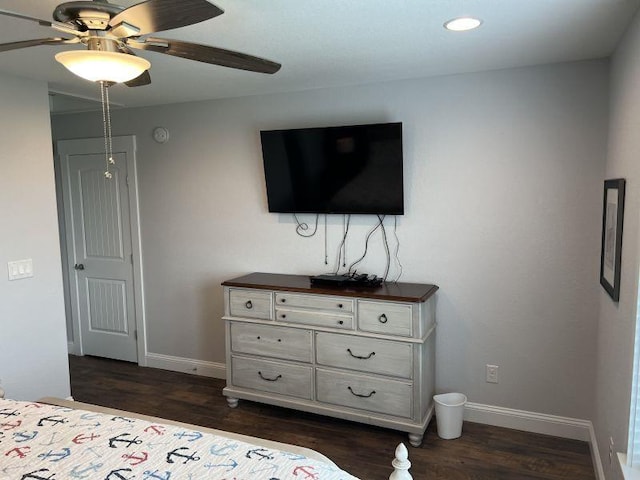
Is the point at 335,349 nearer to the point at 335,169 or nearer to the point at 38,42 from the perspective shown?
the point at 335,169

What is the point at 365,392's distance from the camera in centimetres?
326

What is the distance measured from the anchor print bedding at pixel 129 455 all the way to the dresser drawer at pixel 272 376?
1687 millimetres

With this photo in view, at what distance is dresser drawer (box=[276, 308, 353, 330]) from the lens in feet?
10.8

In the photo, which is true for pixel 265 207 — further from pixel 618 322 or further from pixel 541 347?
pixel 618 322

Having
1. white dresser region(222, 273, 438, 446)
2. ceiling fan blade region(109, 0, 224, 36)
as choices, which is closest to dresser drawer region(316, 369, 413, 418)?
white dresser region(222, 273, 438, 446)

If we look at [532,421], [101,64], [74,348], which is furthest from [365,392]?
[74,348]

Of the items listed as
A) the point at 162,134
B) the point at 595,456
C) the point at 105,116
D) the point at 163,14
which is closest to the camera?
the point at 163,14

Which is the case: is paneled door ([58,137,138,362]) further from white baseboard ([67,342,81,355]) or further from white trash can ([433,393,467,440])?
white trash can ([433,393,467,440])

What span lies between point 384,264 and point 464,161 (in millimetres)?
912

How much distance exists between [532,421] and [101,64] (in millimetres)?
3230

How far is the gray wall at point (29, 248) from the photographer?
10.2 feet

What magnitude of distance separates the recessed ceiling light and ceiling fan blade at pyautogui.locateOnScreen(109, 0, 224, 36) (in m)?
1.22

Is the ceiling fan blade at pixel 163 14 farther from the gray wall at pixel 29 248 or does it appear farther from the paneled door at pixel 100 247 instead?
the paneled door at pixel 100 247

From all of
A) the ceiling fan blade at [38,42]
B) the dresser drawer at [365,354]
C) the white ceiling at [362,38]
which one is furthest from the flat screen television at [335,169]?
the ceiling fan blade at [38,42]
